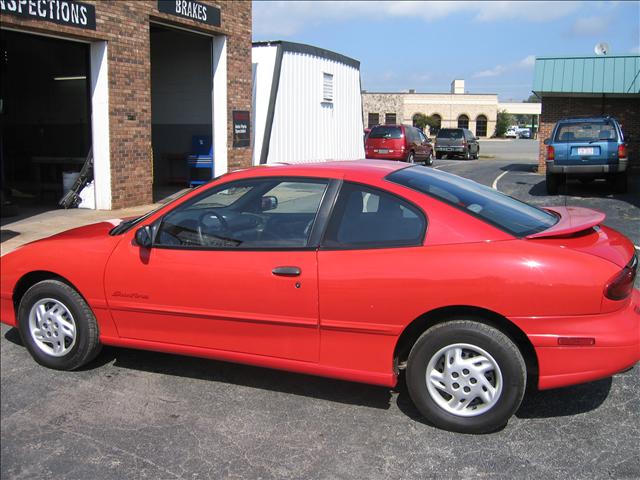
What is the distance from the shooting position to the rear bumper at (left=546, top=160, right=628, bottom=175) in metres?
13.7

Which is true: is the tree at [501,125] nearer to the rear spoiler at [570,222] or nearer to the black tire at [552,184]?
the black tire at [552,184]

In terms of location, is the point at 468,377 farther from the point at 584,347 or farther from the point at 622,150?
the point at 622,150

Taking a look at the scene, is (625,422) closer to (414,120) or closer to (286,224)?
(286,224)

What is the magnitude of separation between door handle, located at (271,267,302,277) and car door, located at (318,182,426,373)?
14cm

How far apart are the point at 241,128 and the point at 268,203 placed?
1072 cm

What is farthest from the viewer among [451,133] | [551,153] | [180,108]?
[451,133]

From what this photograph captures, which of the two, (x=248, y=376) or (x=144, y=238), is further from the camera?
(x=248, y=376)

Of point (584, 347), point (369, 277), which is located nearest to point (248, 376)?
point (369, 277)

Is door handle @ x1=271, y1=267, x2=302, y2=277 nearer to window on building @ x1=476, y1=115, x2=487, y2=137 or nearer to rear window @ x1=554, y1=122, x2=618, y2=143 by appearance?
rear window @ x1=554, y1=122, x2=618, y2=143

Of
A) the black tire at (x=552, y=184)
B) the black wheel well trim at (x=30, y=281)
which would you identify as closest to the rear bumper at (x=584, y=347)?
the black wheel well trim at (x=30, y=281)

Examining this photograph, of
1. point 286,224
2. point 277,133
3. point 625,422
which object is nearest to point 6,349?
point 286,224

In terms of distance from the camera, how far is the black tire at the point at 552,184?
14.5 m

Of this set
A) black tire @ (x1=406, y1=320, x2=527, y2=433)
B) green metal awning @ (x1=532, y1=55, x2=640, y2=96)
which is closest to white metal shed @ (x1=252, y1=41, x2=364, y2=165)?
green metal awning @ (x1=532, y1=55, x2=640, y2=96)

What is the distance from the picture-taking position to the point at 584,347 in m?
3.35
